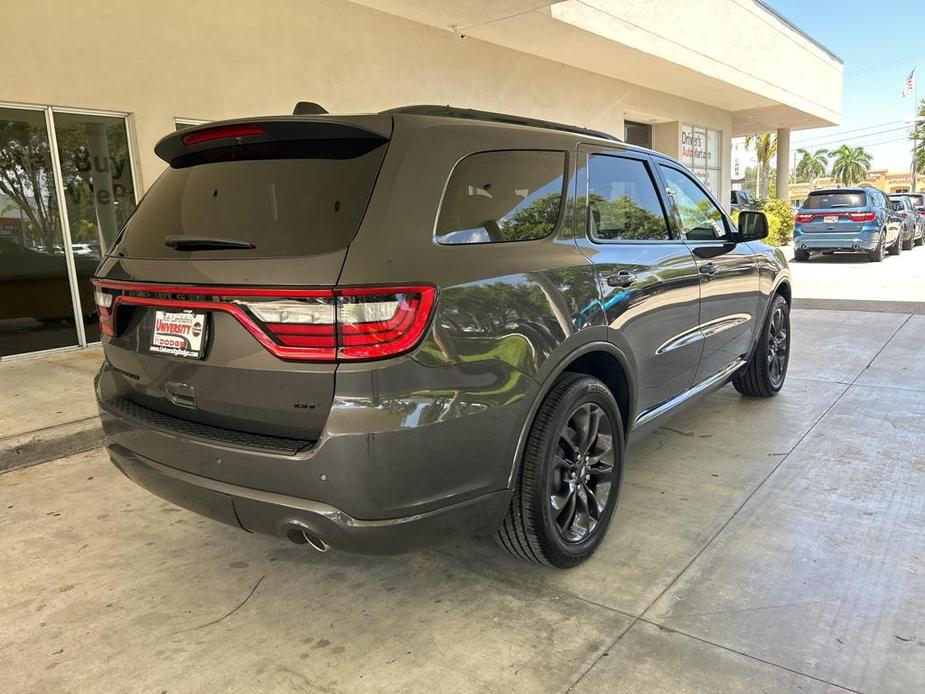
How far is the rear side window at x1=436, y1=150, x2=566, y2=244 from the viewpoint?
95.5 inches

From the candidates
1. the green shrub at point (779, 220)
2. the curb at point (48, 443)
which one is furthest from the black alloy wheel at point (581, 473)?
the green shrub at point (779, 220)

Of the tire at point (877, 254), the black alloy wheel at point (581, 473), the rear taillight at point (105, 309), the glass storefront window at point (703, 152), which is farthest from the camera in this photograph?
the glass storefront window at point (703, 152)

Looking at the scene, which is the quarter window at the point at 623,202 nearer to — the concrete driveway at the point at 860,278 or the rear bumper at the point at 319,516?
the rear bumper at the point at 319,516

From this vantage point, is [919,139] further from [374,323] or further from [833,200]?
[374,323]

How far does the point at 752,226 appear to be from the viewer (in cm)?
455

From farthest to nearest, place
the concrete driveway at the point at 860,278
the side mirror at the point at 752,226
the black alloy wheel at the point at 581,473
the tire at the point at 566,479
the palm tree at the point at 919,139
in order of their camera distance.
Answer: the palm tree at the point at 919,139, the concrete driveway at the point at 860,278, the side mirror at the point at 752,226, the black alloy wheel at the point at 581,473, the tire at the point at 566,479

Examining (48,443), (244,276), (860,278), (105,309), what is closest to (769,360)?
(244,276)

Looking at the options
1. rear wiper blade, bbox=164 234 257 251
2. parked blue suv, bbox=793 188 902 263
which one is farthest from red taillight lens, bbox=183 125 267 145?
parked blue suv, bbox=793 188 902 263

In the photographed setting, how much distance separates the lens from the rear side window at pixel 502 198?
243 cm

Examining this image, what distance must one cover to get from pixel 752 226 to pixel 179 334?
370 centimetres

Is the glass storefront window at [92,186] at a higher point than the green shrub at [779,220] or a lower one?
higher

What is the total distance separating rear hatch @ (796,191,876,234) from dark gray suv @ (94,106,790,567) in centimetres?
1592

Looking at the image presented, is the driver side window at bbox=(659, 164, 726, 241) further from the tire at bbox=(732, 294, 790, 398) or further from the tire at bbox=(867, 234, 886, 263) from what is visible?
the tire at bbox=(867, 234, 886, 263)

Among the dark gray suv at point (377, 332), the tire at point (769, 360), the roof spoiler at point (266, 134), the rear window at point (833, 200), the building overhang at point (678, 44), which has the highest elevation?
the building overhang at point (678, 44)
